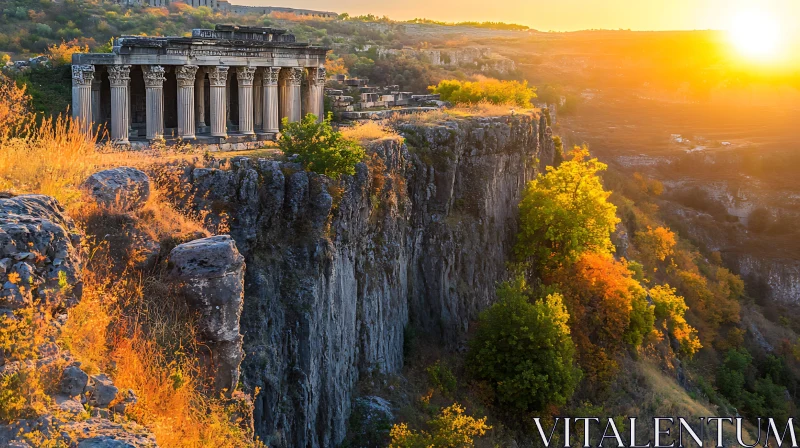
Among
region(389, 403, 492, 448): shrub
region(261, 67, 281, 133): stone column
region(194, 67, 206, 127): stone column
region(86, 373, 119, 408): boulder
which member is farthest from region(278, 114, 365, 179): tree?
region(194, 67, 206, 127): stone column

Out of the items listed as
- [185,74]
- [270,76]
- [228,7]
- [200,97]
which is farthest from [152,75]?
[228,7]

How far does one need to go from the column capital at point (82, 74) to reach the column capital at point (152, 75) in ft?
5.38

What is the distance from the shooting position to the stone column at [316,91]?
2973 cm

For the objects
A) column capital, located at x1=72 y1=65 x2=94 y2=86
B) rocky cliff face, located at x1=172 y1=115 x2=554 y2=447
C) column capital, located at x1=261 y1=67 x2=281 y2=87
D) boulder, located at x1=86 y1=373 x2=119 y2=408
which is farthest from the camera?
column capital, located at x1=261 y1=67 x2=281 y2=87

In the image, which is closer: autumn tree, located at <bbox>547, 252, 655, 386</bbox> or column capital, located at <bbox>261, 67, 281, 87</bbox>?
autumn tree, located at <bbox>547, 252, 655, 386</bbox>

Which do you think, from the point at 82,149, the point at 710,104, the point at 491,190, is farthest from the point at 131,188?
the point at 710,104

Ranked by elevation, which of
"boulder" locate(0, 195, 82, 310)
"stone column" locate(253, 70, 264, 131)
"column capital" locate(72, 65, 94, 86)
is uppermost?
"column capital" locate(72, 65, 94, 86)

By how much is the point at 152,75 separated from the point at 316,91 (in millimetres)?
8131

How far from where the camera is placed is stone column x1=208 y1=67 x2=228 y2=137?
2530 cm

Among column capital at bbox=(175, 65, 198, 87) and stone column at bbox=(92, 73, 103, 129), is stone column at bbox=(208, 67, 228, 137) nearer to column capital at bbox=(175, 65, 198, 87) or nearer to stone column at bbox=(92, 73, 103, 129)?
column capital at bbox=(175, 65, 198, 87)

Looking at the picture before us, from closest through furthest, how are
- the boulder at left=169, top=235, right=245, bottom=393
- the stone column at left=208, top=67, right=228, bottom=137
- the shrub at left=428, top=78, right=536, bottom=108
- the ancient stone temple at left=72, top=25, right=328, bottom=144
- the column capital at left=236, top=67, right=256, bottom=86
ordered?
the boulder at left=169, top=235, right=245, bottom=393 < the ancient stone temple at left=72, top=25, right=328, bottom=144 < the stone column at left=208, top=67, right=228, bottom=137 < the column capital at left=236, top=67, right=256, bottom=86 < the shrub at left=428, top=78, right=536, bottom=108

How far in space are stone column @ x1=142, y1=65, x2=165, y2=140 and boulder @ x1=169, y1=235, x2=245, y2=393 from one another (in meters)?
15.2

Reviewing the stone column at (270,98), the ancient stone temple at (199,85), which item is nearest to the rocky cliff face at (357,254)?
the ancient stone temple at (199,85)

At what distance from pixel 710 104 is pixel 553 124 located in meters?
31.4
